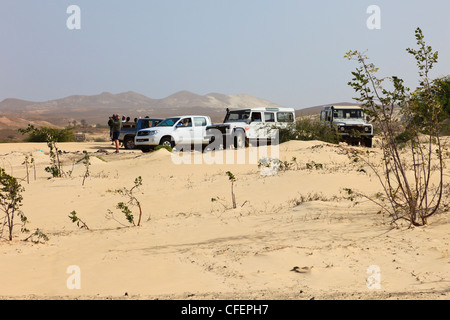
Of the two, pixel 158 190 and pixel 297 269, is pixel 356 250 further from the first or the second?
pixel 158 190

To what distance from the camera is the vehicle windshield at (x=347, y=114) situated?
75.3 feet

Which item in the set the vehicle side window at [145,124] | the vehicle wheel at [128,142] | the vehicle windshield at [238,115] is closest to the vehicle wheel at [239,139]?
the vehicle windshield at [238,115]

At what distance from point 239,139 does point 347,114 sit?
18.2 ft

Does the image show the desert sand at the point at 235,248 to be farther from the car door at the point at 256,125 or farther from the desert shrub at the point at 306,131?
the desert shrub at the point at 306,131

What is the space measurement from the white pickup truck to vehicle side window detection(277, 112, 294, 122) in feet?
11.6

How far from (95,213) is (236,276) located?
18.2ft

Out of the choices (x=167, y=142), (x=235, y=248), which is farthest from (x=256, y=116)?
(x=235, y=248)

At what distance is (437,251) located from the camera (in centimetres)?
591

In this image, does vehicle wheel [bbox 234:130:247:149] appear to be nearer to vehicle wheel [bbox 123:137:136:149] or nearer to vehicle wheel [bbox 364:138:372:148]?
vehicle wheel [bbox 364:138:372:148]

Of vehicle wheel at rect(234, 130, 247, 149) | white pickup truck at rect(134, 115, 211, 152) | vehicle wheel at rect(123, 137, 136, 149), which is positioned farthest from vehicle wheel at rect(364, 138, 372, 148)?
vehicle wheel at rect(123, 137, 136, 149)

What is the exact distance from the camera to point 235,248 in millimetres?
6660
